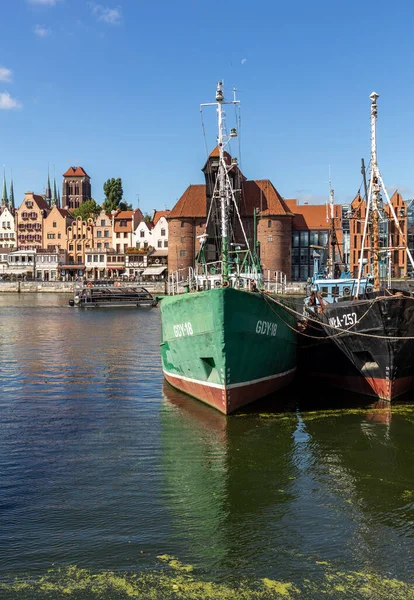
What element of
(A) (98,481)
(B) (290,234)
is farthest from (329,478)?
(B) (290,234)

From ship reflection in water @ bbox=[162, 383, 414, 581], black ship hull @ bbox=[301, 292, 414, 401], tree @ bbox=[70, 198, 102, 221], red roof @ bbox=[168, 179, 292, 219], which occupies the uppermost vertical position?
tree @ bbox=[70, 198, 102, 221]

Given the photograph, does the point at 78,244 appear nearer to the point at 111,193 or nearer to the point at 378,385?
the point at 111,193

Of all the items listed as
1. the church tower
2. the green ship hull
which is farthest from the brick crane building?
the church tower

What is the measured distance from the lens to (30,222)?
460ft

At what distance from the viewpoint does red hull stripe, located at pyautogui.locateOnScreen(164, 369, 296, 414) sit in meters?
17.5

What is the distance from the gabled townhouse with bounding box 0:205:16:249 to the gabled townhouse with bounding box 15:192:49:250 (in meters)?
1.42

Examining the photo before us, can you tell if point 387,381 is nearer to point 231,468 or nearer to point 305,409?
point 305,409

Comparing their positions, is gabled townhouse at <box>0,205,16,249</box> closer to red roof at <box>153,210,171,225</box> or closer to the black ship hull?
red roof at <box>153,210,171,225</box>

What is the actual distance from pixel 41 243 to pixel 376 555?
451ft

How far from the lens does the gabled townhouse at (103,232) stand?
433 feet

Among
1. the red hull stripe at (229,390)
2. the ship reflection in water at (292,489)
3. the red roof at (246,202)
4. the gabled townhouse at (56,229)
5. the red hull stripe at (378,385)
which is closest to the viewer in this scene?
the ship reflection in water at (292,489)

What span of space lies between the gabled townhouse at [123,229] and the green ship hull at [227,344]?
111 meters

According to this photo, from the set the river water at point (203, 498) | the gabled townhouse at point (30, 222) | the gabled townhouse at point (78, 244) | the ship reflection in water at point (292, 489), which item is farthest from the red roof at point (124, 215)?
the ship reflection in water at point (292, 489)

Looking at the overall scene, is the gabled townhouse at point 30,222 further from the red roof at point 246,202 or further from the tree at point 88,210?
the red roof at point 246,202
